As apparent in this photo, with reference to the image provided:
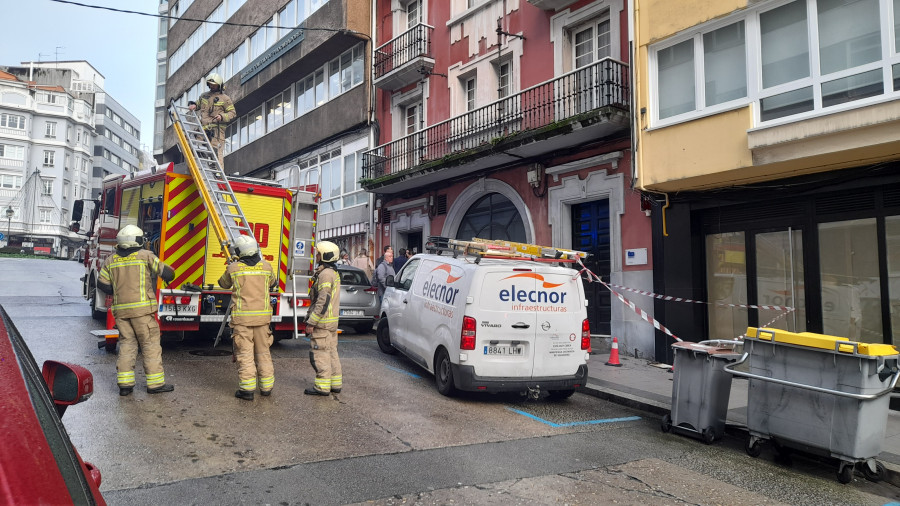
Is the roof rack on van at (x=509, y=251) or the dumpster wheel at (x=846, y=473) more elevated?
the roof rack on van at (x=509, y=251)

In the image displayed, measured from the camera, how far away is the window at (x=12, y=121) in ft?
222

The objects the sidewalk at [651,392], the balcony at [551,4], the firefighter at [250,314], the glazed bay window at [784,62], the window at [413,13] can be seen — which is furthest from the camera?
the window at [413,13]

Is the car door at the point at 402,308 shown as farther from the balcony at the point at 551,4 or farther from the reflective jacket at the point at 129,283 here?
the balcony at the point at 551,4

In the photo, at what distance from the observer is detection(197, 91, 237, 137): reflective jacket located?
11.3m

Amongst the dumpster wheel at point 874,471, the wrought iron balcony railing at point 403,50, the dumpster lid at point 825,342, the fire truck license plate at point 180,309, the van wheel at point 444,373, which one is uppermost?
the wrought iron balcony railing at point 403,50

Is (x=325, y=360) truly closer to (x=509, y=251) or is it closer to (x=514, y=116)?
(x=509, y=251)

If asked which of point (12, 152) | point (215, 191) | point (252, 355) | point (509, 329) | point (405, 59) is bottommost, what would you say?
point (252, 355)

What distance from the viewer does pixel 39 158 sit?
70.9 m

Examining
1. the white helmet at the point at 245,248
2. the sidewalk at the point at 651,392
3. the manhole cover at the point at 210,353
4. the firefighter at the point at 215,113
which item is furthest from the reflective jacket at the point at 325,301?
the firefighter at the point at 215,113

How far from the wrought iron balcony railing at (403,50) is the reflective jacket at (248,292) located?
36.9 ft

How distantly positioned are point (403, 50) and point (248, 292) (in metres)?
12.6

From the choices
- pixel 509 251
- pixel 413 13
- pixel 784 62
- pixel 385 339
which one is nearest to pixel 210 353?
pixel 385 339

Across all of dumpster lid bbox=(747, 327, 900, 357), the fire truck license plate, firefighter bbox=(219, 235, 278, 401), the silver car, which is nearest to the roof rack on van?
firefighter bbox=(219, 235, 278, 401)

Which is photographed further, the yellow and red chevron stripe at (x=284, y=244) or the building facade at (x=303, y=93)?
the building facade at (x=303, y=93)
